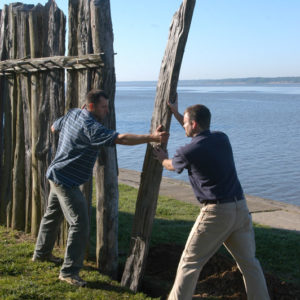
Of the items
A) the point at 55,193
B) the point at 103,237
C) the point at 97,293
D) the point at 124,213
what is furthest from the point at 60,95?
A: the point at 124,213

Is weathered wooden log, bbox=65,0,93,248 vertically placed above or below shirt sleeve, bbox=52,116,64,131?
above

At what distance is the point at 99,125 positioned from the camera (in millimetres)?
4984

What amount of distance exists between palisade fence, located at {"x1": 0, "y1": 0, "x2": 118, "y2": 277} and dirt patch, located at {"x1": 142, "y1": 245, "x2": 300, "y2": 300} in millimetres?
480

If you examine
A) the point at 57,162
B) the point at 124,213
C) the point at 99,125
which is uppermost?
the point at 99,125

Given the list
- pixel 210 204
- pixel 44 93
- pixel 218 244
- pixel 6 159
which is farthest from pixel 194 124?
pixel 6 159

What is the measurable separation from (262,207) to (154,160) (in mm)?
5542

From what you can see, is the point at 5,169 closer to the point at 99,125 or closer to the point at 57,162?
the point at 57,162

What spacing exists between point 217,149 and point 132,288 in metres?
1.79

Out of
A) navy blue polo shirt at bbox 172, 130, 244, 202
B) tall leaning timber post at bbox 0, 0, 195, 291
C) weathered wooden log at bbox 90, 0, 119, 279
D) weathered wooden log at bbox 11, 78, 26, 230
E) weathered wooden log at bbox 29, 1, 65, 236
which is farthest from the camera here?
weathered wooden log at bbox 11, 78, 26, 230

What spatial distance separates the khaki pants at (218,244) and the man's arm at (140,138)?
2.56ft

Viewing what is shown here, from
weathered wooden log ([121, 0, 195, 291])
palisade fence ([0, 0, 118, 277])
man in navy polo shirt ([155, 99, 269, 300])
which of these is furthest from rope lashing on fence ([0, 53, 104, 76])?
man in navy polo shirt ([155, 99, 269, 300])

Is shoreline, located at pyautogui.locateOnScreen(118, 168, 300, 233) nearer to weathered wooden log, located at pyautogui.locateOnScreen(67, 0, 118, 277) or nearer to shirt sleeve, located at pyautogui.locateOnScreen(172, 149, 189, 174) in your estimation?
weathered wooden log, located at pyautogui.locateOnScreen(67, 0, 118, 277)

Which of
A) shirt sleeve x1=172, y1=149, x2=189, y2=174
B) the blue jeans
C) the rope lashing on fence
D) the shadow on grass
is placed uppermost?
the rope lashing on fence

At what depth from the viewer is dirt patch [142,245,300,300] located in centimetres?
530
